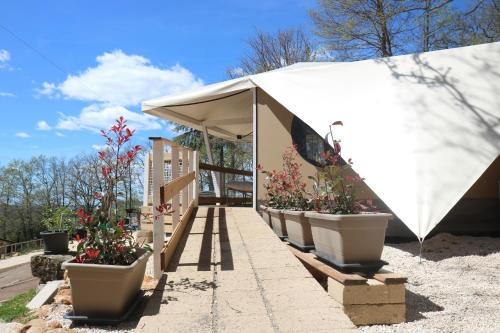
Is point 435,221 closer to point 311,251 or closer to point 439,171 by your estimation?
point 439,171

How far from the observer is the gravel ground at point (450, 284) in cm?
282

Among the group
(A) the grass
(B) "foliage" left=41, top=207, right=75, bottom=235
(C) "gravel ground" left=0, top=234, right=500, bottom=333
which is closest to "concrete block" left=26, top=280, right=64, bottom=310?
(A) the grass

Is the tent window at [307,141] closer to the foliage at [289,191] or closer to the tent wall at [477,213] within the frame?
the foliage at [289,191]

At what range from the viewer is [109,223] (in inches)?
104

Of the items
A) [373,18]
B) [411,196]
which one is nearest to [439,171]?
[411,196]

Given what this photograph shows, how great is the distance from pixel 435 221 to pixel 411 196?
36 cm

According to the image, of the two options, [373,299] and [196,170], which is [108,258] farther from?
[196,170]

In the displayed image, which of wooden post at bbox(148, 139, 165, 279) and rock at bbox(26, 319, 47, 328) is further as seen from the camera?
wooden post at bbox(148, 139, 165, 279)

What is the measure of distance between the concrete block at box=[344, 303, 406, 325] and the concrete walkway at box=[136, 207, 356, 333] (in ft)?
0.93

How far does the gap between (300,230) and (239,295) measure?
145 cm

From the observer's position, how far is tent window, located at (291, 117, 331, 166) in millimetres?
6316

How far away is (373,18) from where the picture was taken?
14734 mm

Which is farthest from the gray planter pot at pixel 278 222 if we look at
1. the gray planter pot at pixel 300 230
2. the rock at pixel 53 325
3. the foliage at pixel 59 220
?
the foliage at pixel 59 220

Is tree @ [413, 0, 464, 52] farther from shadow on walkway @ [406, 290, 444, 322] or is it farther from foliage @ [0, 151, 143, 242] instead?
foliage @ [0, 151, 143, 242]
